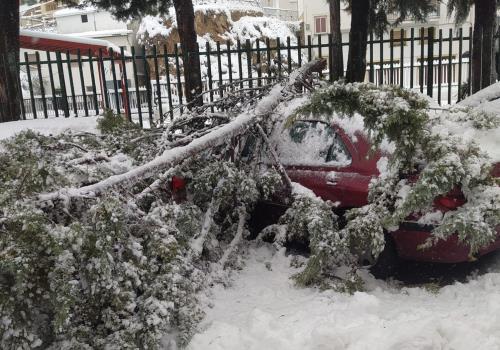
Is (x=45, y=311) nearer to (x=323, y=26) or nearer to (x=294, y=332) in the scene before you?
(x=294, y=332)

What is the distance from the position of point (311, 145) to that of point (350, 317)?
172 centimetres

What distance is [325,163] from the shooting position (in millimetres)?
4301

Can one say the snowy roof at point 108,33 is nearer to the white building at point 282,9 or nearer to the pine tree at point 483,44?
the white building at point 282,9

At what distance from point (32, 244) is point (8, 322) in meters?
0.43

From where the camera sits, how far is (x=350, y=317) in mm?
3254

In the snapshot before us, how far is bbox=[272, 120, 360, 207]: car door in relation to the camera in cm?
414

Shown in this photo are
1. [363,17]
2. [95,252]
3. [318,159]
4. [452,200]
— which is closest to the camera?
[95,252]

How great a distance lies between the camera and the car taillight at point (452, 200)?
3.59 m

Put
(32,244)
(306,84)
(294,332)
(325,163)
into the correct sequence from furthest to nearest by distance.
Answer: (306,84) < (325,163) < (294,332) < (32,244)

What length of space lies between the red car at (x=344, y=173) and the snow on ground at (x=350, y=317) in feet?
0.99

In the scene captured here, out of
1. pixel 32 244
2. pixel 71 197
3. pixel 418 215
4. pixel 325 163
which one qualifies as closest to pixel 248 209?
pixel 325 163

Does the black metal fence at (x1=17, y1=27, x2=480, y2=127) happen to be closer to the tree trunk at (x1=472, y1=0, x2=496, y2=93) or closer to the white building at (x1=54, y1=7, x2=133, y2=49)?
the tree trunk at (x1=472, y1=0, x2=496, y2=93)

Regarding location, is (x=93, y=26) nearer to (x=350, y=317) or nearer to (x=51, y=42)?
(x=51, y=42)

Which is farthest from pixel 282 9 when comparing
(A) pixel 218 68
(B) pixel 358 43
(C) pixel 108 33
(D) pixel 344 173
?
(D) pixel 344 173
